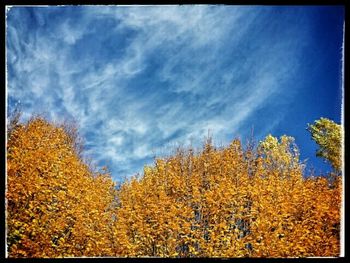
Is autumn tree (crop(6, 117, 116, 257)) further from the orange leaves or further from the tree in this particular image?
the tree

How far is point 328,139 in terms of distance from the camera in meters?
16.1

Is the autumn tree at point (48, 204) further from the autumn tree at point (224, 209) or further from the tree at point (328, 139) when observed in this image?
the tree at point (328, 139)

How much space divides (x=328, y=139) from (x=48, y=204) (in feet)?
38.0

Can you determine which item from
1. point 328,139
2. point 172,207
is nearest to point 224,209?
point 172,207

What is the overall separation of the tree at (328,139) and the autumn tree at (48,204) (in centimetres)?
804

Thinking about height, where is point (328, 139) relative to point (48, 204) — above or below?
above

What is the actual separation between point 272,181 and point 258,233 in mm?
2078

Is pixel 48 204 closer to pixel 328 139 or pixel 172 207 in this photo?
pixel 172 207

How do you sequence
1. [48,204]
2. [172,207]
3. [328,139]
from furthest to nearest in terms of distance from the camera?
[328,139] → [172,207] → [48,204]

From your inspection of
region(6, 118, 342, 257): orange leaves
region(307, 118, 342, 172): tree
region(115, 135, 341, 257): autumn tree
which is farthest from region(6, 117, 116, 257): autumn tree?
region(307, 118, 342, 172): tree

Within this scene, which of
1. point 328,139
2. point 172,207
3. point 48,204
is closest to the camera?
point 48,204
